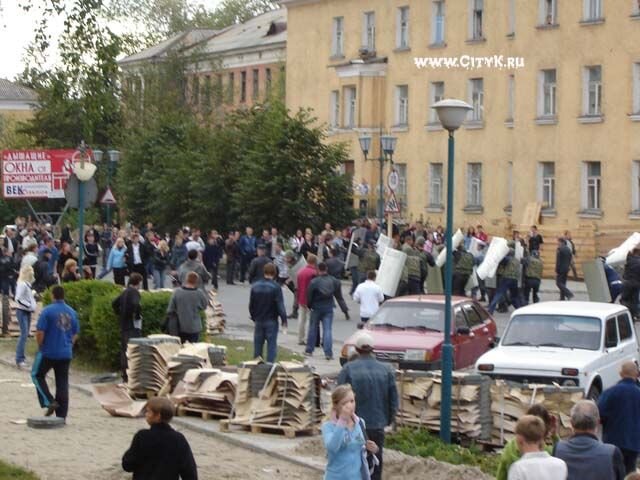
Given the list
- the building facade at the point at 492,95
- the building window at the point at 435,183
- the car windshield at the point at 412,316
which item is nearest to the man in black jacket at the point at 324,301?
the car windshield at the point at 412,316

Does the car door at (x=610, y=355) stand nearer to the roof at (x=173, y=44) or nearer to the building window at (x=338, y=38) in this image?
the building window at (x=338, y=38)

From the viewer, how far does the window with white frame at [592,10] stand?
51.2 m

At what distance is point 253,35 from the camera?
8938 centimetres

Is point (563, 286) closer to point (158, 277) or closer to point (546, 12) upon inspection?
point (158, 277)

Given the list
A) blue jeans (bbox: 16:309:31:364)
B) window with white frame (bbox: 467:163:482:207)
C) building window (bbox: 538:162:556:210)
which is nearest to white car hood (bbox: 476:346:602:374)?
blue jeans (bbox: 16:309:31:364)

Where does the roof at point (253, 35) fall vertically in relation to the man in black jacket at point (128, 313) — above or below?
above

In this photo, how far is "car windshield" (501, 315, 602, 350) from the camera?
21.0 metres

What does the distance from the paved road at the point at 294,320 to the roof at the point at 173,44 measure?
44.5m

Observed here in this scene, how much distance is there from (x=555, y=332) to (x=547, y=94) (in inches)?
1329

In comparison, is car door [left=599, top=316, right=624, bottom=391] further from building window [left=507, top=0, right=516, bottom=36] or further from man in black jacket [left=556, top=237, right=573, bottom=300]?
building window [left=507, top=0, right=516, bottom=36]

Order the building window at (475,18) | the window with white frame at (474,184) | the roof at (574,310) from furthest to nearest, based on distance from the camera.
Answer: the window with white frame at (474,184) < the building window at (475,18) < the roof at (574,310)

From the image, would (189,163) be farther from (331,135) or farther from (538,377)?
(538,377)

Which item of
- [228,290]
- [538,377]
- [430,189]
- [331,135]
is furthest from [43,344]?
[331,135]

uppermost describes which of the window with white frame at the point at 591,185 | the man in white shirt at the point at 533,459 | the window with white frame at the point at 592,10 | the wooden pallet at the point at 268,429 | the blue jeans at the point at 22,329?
the window with white frame at the point at 592,10
